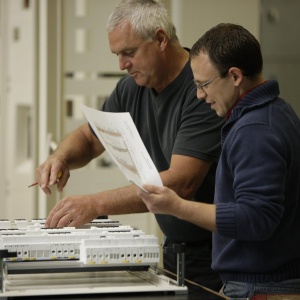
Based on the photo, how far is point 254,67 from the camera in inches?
98.3

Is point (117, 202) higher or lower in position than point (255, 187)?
lower

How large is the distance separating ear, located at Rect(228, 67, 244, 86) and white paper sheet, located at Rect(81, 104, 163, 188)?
350 mm

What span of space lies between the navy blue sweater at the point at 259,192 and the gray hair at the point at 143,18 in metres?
0.87

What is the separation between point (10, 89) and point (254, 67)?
632 cm

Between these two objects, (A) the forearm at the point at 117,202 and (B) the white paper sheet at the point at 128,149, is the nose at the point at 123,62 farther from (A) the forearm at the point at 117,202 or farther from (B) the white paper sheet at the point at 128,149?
(B) the white paper sheet at the point at 128,149

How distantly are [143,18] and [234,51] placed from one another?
87cm

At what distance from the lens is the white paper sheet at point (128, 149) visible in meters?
2.30

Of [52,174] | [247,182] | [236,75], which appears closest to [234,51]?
[236,75]

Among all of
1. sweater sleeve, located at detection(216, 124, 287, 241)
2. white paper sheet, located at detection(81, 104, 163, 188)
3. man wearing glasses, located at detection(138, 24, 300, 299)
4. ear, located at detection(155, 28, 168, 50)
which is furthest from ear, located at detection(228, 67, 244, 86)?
ear, located at detection(155, 28, 168, 50)

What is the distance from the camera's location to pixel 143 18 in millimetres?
3264

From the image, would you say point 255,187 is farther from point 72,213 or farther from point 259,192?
point 72,213

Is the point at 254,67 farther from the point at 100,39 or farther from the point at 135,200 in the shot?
the point at 100,39

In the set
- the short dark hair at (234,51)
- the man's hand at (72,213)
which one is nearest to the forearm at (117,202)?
the man's hand at (72,213)

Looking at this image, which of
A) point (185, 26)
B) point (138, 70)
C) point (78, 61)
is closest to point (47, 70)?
point (78, 61)
